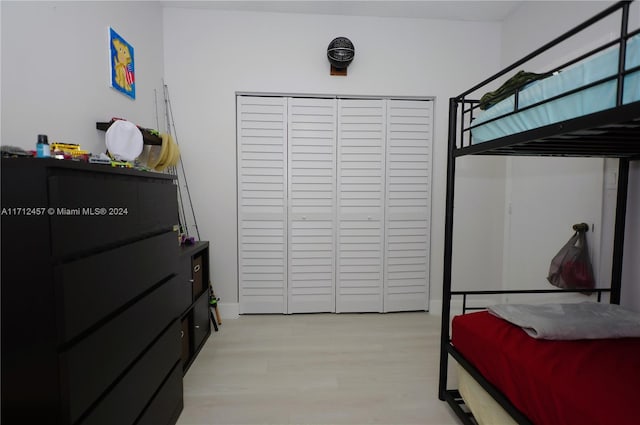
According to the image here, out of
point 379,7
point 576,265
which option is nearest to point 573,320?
point 576,265

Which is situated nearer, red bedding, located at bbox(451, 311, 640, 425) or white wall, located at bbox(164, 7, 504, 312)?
red bedding, located at bbox(451, 311, 640, 425)

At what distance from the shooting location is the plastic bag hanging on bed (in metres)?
1.91

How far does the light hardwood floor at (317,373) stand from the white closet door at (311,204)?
10.6 inches

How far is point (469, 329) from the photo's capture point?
147cm

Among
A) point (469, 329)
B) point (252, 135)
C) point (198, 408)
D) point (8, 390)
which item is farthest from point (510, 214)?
point (8, 390)

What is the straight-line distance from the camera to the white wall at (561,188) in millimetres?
1831

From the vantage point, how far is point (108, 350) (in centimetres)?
100

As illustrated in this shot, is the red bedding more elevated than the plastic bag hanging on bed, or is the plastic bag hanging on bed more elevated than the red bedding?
the plastic bag hanging on bed

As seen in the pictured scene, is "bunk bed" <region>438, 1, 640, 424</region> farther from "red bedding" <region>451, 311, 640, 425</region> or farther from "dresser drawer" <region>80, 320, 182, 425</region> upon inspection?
"dresser drawer" <region>80, 320, 182, 425</region>

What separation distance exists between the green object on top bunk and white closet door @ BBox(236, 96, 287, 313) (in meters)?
1.79

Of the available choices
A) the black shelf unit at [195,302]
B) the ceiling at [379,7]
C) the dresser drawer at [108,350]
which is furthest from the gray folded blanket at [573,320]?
the ceiling at [379,7]

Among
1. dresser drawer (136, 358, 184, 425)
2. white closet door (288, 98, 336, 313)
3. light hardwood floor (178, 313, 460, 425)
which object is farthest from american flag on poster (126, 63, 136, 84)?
light hardwood floor (178, 313, 460, 425)

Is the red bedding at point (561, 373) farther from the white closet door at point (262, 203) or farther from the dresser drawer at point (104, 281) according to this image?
the white closet door at point (262, 203)

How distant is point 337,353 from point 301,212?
125cm
